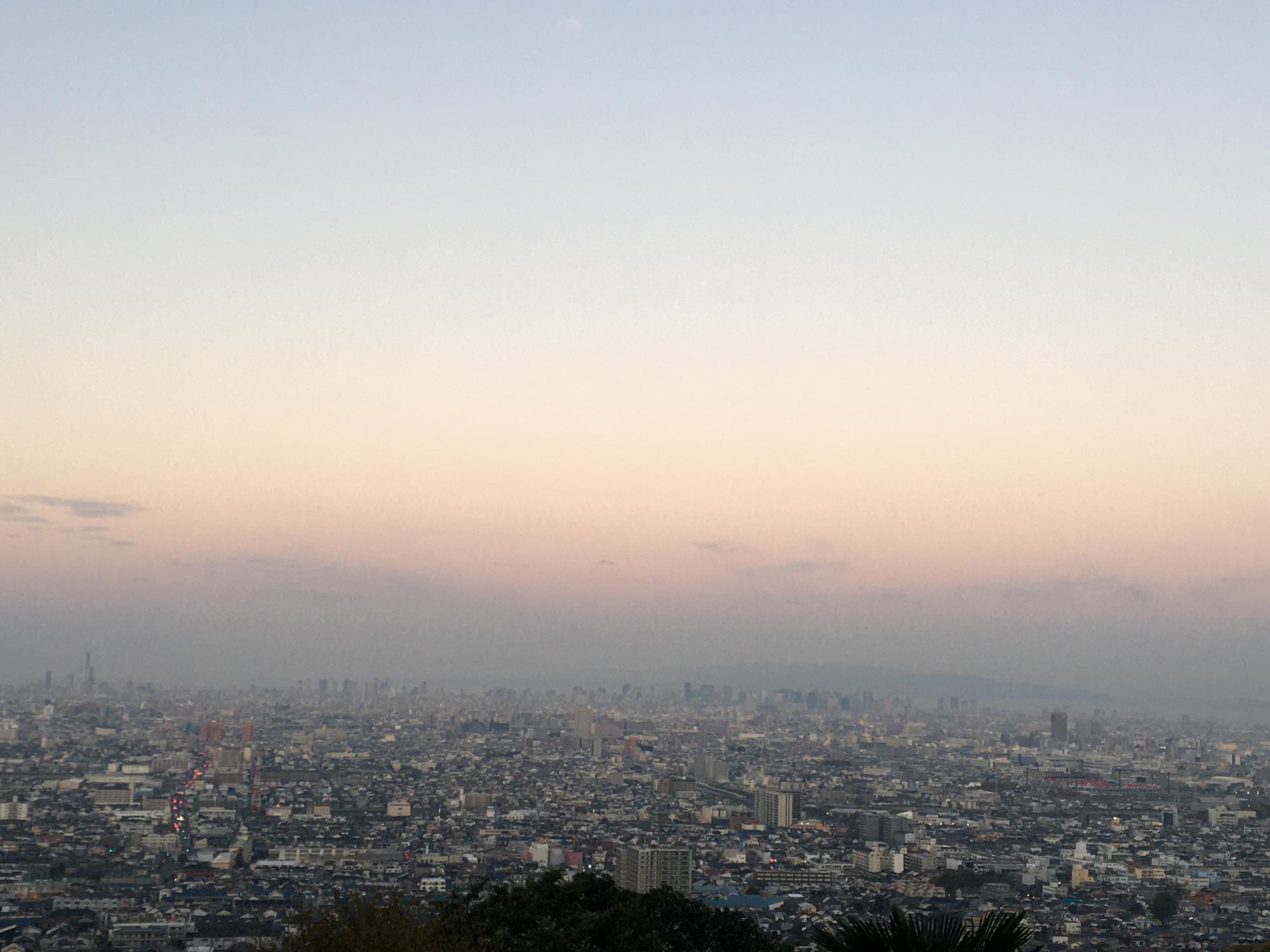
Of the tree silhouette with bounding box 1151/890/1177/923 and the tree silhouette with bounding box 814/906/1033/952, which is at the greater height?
the tree silhouette with bounding box 814/906/1033/952

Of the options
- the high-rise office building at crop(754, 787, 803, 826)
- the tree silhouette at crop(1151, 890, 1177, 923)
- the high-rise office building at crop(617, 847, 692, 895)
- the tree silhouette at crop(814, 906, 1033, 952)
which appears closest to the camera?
the tree silhouette at crop(814, 906, 1033, 952)

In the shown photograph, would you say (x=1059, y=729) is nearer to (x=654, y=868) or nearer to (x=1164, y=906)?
(x=1164, y=906)

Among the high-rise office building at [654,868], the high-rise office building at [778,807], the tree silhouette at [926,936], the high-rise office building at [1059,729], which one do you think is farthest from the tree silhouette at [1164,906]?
the high-rise office building at [1059,729]

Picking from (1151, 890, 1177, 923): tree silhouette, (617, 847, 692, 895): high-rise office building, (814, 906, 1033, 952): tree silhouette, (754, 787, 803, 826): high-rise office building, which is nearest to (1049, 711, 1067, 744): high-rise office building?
(754, 787, 803, 826): high-rise office building

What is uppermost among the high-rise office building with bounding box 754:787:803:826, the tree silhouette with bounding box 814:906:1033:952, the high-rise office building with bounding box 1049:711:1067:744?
the tree silhouette with bounding box 814:906:1033:952

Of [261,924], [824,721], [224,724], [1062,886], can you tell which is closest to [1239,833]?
[1062,886]

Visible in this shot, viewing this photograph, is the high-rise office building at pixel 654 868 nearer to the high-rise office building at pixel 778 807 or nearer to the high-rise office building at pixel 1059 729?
the high-rise office building at pixel 778 807

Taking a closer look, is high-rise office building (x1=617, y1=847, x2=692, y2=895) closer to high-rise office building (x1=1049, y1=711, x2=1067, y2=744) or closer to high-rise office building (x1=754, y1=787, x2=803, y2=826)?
high-rise office building (x1=754, y1=787, x2=803, y2=826)
